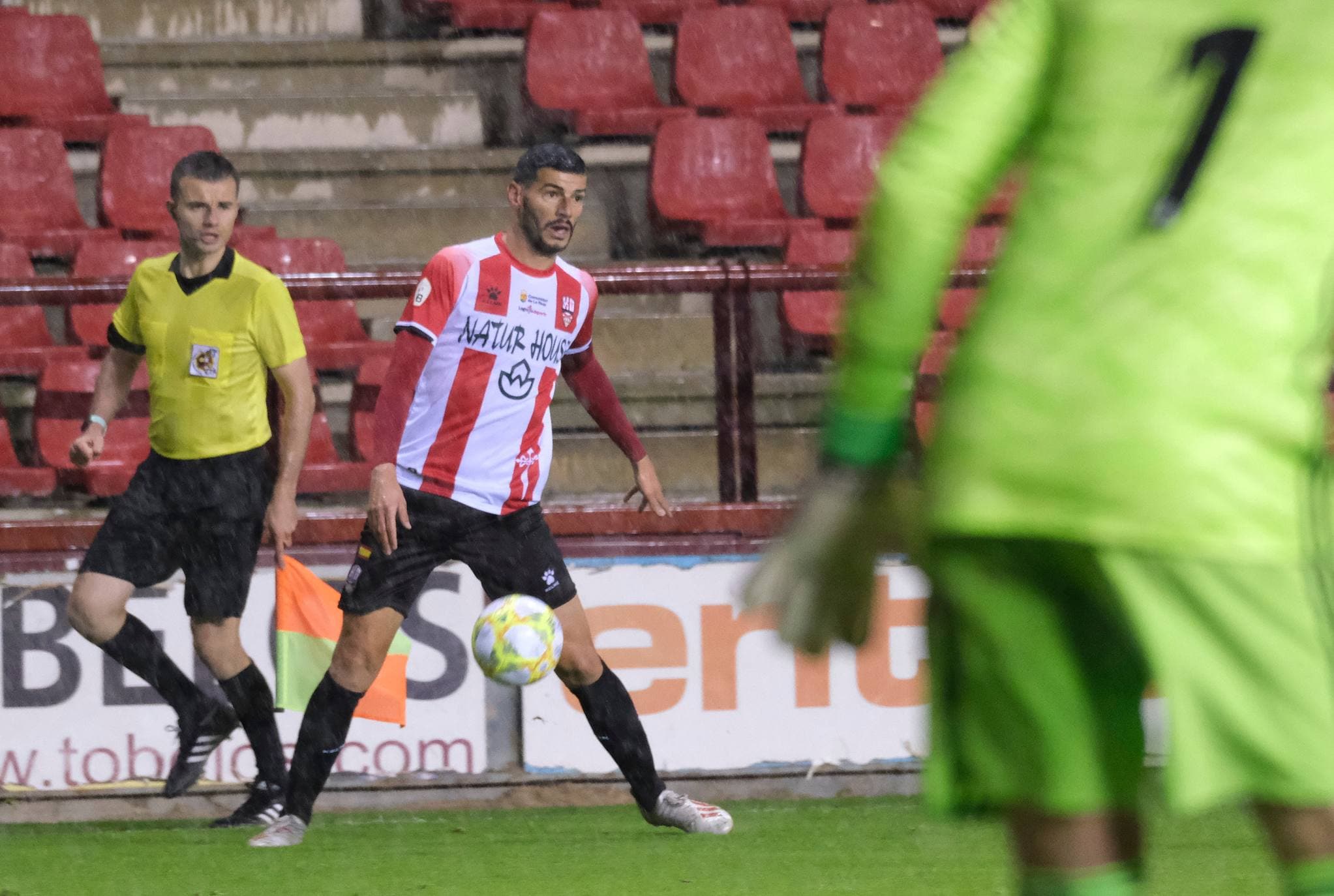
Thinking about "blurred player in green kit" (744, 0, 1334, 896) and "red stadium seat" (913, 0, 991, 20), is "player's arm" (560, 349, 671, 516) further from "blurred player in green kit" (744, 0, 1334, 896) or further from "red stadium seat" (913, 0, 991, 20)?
"red stadium seat" (913, 0, 991, 20)

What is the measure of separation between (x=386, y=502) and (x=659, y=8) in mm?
6211

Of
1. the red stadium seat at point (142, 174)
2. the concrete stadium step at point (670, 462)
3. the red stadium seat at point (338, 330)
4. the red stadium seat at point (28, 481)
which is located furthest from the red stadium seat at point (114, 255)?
the concrete stadium step at point (670, 462)

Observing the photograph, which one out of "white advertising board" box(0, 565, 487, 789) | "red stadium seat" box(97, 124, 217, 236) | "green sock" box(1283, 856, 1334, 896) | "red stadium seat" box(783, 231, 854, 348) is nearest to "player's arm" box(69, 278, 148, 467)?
"white advertising board" box(0, 565, 487, 789)

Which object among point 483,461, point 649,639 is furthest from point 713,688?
point 483,461

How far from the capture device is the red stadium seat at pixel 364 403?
25.4ft

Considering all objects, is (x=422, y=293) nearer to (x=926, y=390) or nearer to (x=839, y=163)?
(x=926, y=390)

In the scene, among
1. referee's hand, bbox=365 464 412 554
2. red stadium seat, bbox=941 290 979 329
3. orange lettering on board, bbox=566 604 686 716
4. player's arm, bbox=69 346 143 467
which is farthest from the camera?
red stadium seat, bbox=941 290 979 329

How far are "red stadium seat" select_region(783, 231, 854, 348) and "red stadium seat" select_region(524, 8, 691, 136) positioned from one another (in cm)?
132

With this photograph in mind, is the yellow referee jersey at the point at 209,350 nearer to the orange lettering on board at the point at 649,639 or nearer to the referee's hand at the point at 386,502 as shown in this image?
the referee's hand at the point at 386,502

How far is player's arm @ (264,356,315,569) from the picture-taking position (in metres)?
5.41

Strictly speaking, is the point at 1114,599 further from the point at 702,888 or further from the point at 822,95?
the point at 822,95

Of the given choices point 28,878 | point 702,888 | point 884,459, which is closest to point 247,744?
point 28,878

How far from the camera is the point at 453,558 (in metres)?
5.12

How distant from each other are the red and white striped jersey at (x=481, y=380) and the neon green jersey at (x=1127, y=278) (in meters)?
3.26
